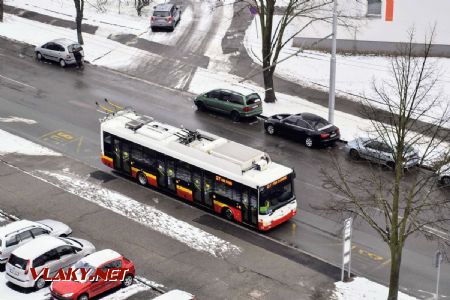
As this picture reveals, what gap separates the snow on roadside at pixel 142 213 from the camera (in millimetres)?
32156

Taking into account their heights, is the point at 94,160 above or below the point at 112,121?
below

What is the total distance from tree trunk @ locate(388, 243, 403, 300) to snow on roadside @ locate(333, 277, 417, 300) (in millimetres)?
1142

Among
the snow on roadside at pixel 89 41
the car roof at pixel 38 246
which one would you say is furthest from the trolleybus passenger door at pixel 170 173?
the snow on roadside at pixel 89 41

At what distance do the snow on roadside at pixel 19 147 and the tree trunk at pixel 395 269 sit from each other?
20.2 m

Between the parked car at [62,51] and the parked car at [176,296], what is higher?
the parked car at [62,51]

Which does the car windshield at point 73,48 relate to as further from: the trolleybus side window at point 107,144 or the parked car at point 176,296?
the parked car at point 176,296

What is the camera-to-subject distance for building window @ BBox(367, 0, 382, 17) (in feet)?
177

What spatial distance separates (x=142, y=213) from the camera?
34750 mm

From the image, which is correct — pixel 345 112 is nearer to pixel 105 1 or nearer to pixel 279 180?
pixel 279 180

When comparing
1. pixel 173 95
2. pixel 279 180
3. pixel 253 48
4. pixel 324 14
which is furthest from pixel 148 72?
pixel 279 180

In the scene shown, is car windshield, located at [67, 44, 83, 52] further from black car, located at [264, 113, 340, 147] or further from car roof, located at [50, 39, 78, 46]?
black car, located at [264, 113, 340, 147]

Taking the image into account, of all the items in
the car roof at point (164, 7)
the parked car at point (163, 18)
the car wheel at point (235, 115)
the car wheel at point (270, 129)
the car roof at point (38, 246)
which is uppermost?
the car roof at point (164, 7)

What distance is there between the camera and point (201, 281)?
29359 millimetres

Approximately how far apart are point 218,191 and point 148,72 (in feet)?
68.4
